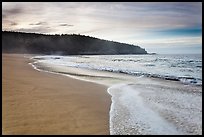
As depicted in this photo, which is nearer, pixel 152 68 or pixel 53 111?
pixel 53 111

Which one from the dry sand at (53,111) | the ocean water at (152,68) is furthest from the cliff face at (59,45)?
the dry sand at (53,111)

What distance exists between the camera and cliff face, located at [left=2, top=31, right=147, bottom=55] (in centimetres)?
10788

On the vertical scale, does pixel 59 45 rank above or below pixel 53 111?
above

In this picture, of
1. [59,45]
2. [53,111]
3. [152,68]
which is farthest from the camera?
[59,45]

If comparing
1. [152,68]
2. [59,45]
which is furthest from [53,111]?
[59,45]

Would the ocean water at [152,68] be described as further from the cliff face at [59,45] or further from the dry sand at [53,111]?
the cliff face at [59,45]

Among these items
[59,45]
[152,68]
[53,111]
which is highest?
[59,45]

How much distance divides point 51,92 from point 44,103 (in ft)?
5.08

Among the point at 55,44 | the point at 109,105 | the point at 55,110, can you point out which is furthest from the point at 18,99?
the point at 55,44

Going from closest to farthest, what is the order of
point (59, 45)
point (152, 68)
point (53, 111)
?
point (53, 111)
point (152, 68)
point (59, 45)

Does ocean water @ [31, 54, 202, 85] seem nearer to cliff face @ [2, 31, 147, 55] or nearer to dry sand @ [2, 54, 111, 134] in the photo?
dry sand @ [2, 54, 111, 134]

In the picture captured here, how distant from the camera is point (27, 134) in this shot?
4219mm

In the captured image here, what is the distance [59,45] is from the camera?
5187 inches

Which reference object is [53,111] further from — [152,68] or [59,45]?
[59,45]
